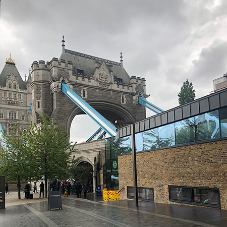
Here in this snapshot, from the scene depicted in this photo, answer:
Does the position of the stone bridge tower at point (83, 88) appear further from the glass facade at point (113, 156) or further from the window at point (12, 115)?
the window at point (12, 115)

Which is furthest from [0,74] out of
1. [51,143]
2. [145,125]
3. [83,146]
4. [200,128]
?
[200,128]

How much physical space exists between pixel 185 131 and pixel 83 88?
30.1 metres

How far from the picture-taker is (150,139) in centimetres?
1873

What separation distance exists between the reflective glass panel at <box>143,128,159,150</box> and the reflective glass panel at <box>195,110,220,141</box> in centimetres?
377

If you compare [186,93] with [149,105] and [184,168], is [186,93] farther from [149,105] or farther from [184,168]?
[184,168]

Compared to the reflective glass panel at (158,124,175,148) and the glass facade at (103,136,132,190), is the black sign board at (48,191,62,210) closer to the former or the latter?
the reflective glass panel at (158,124,175,148)

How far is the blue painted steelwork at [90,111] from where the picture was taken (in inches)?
1284

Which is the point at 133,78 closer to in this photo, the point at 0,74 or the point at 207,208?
the point at 207,208

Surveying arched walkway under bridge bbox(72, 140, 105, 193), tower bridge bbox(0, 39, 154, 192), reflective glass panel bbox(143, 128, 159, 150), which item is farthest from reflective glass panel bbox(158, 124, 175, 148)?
tower bridge bbox(0, 39, 154, 192)

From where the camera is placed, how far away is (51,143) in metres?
25.0

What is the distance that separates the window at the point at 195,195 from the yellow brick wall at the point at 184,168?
282mm

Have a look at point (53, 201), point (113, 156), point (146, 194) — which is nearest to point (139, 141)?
point (146, 194)

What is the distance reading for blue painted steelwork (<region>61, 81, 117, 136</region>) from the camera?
32625mm

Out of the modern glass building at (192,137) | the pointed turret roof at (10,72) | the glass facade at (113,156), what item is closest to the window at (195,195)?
the modern glass building at (192,137)
